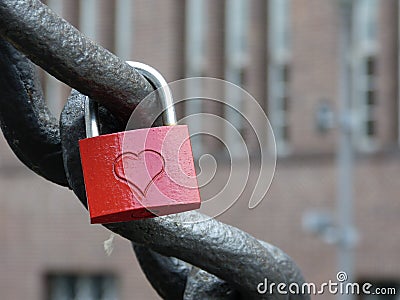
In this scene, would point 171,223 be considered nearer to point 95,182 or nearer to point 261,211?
point 95,182

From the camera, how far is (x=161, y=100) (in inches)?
37.4

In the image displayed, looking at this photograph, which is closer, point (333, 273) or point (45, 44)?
point (45, 44)

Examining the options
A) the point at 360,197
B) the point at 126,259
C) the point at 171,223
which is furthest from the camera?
the point at 126,259

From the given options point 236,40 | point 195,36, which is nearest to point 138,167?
point 236,40

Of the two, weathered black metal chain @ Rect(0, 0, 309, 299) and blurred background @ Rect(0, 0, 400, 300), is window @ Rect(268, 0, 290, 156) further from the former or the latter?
weathered black metal chain @ Rect(0, 0, 309, 299)

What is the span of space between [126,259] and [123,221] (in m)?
12.6

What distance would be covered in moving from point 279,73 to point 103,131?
11594mm

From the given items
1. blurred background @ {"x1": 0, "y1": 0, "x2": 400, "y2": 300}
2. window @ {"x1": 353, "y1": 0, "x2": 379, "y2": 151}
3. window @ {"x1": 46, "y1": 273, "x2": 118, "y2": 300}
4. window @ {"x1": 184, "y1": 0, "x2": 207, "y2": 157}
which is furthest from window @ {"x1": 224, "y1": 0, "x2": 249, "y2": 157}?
window @ {"x1": 46, "y1": 273, "x2": 118, "y2": 300}

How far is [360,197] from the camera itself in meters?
11.4

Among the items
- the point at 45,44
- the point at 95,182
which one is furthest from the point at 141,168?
the point at 45,44

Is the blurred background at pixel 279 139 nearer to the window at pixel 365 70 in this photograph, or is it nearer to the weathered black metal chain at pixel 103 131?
the window at pixel 365 70

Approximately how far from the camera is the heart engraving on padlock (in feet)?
3.05

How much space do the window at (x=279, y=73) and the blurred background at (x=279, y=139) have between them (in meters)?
0.01

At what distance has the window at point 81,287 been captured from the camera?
13.8 meters
